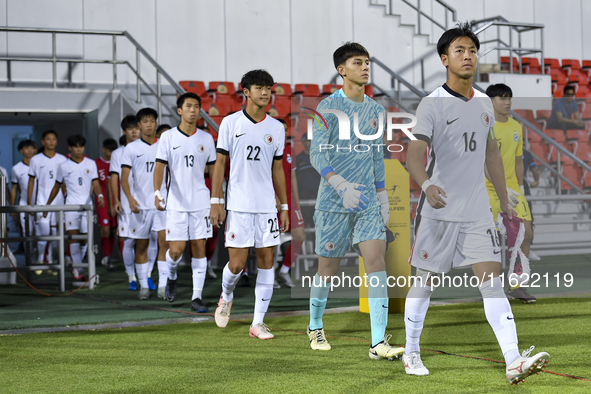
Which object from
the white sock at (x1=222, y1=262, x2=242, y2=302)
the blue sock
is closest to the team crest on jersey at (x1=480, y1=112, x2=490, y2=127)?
the blue sock

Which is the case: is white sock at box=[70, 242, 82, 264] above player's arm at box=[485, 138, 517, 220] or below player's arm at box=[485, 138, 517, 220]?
below

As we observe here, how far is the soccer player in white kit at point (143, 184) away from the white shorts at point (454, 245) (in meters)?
4.56

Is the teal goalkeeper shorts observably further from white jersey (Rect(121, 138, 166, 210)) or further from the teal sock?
white jersey (Rect(121, 138, 166, 210))

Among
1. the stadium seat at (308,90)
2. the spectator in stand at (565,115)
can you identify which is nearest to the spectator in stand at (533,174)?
the spectator in stand at (565,115)

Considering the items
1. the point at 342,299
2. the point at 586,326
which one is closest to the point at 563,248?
the point at 586,326

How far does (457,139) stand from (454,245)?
60 cm

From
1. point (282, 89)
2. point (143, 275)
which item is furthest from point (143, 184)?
point (282, 89)

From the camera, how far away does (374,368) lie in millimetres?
3893

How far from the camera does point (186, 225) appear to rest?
659 cm

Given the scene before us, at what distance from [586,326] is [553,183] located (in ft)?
7.67

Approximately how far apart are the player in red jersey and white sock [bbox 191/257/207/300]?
446 centimetres

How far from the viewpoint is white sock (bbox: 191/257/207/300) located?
20.9ft

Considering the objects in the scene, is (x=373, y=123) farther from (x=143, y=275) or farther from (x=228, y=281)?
(x=143, y=275)

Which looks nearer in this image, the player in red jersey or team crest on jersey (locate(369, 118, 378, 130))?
team crest on jersey (locate(369, 118, 378, 130))
